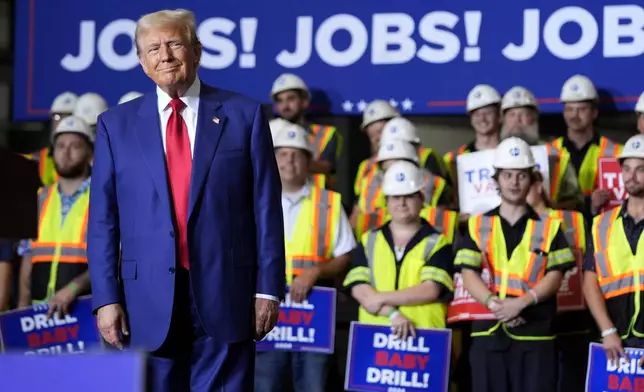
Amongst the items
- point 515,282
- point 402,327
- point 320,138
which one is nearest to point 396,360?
point 402,327

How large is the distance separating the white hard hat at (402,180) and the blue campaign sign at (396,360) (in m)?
0.86

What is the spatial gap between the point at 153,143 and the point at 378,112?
4.90 metres

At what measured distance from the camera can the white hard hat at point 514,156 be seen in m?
7.04

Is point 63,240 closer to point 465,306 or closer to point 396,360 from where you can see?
point 396,360

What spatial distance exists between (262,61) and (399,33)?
1.16 m

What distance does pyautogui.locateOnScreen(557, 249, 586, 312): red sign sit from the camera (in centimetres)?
732

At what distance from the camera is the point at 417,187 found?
7.20m

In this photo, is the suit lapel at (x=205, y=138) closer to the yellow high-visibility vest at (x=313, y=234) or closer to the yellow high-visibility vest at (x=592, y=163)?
the yellow high-visibility vest at (x=313, y=234)

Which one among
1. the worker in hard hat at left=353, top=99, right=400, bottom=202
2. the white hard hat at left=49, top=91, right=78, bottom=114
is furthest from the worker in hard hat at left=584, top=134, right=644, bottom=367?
the white hard hat at left=49, top=91, right=78, bottom=114

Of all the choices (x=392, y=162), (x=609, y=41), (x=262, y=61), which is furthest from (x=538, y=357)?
(x=262, y=61)

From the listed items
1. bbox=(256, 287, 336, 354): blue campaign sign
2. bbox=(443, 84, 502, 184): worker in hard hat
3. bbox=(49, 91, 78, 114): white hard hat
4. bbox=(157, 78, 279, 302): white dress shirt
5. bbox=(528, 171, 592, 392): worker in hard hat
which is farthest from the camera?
bbox=(49, 91, 78, 114): white hard hat

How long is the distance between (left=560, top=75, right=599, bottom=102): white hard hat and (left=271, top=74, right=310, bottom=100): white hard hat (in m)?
1.97

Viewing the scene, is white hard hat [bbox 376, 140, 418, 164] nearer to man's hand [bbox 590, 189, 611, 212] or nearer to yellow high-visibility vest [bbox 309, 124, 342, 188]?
yellow high-visibility vest [bbox 309, 124, 342, 188]

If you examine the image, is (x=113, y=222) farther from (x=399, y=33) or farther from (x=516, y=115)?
(x=399, y=33)
